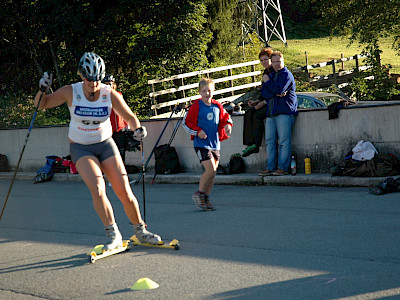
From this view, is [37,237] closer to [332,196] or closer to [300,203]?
[300,203]

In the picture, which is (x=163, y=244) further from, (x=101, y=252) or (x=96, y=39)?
(x=96, y=39)

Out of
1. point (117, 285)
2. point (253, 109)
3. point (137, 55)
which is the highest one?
point (137, 55)

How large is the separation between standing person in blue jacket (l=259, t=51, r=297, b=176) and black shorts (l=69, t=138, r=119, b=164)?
655 centimetres

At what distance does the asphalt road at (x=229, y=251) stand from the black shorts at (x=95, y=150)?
3.52 feet

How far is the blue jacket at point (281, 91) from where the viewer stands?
1367cm

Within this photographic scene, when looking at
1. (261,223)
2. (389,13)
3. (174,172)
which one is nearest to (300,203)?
(261,223)

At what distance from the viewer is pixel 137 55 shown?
82.3 feet

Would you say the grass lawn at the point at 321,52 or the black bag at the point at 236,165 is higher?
the grass lawn at the point at 321,52

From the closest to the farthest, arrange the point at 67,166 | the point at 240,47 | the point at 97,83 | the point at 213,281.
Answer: the point at 213,281, the point at 97,83, the point at 67,166, the point at 240,47

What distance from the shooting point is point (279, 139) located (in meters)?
14.1

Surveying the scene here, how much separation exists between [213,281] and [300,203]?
4.99 m

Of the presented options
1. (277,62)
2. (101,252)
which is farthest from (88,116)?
(277,62)

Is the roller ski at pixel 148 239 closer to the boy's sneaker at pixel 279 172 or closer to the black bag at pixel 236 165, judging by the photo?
the boy's sneaker at pixel 279 172

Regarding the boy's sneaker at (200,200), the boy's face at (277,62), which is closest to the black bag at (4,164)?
the boy's face at (277,62)
